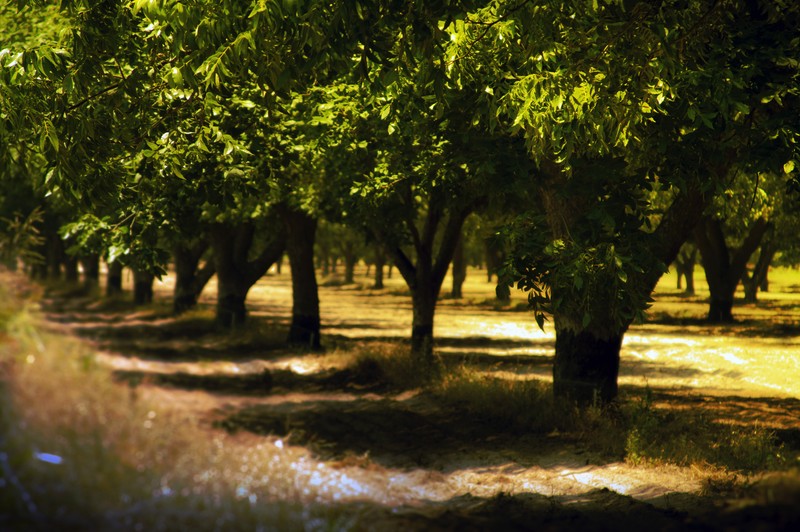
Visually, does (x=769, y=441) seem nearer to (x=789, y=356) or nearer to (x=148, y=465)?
(x=148, y=465)

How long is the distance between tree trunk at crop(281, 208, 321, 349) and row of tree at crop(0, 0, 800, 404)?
9810 mm

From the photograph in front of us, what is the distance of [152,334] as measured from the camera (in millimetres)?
4527

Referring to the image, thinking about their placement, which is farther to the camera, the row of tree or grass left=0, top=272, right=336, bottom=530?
the row of tree

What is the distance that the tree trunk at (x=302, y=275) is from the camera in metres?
24.3

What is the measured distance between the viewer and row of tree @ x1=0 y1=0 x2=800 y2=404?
775 cm

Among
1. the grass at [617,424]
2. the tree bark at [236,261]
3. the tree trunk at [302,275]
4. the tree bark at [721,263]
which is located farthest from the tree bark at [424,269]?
the tree bark at [721,263]

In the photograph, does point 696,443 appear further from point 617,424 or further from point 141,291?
point 141,291

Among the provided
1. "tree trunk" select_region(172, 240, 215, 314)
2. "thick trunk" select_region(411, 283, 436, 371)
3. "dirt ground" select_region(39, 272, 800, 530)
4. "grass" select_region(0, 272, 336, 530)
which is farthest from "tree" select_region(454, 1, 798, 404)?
"tree trunk" select_region(172, 240, 215, 314)

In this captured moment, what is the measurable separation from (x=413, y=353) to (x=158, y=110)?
10.6 meters

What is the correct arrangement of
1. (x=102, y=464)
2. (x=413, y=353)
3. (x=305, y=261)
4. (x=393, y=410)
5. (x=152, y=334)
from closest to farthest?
1. (x=102, y=464)
2. (x=152, y=334)
3. (x=393, y=410)
4. (x=413, y=353)
5. (x=305, y=261)

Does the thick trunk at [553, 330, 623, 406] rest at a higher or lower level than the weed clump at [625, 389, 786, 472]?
higher

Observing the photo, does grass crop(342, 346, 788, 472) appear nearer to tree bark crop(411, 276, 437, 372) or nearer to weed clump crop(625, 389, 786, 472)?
weed clump crop(625, 389, 786, 472)

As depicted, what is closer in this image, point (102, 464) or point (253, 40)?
point (102, 464)

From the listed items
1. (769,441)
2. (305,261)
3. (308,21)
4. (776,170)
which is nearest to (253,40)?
(308,21)
